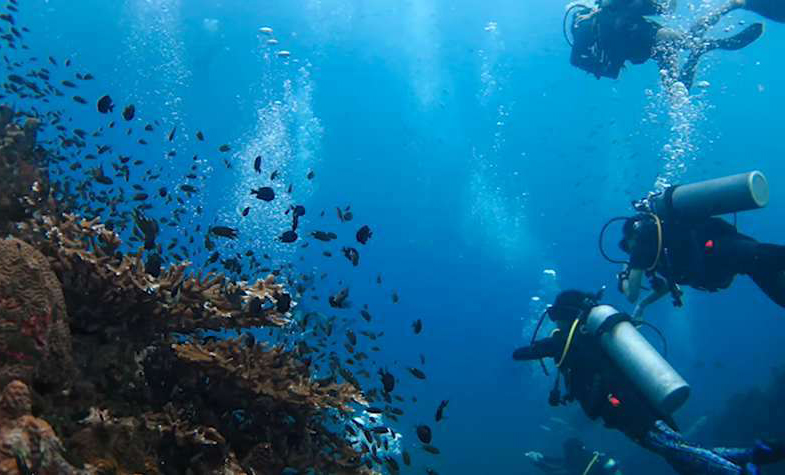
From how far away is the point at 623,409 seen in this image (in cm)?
742

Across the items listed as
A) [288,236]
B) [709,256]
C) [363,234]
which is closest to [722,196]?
[709,256]

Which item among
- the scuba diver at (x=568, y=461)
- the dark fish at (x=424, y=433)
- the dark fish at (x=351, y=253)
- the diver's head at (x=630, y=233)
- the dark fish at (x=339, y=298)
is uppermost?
the diver's head at (x=630, y=233)

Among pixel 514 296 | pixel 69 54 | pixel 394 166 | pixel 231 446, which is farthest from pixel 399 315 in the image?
pixel 231 446

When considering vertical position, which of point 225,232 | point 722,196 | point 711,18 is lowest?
point 225,232

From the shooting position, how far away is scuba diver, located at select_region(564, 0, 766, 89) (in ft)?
34.2

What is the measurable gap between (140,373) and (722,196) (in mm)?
8065

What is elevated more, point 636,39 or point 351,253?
point 636,39

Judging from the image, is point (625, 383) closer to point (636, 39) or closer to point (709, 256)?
point (709, 256)

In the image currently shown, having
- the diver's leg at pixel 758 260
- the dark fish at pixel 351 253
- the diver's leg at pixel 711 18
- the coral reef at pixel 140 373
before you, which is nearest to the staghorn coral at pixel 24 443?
the coral reef at pixel 140 373

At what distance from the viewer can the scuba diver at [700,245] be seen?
742 centimetres

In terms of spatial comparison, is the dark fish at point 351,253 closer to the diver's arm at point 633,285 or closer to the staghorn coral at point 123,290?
the staghorn coral at point 123,290

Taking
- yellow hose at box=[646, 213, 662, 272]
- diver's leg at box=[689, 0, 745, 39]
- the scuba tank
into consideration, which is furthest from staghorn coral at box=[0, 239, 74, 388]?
diver's leg at box=[689, 0, 745, 39]

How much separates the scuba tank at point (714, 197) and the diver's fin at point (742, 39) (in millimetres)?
4079

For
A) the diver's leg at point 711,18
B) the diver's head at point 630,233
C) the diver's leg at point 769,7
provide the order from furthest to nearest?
the diver's leg at point 711,18 → the diver's leg at point 769,7 → the diver's head at point 630,233
